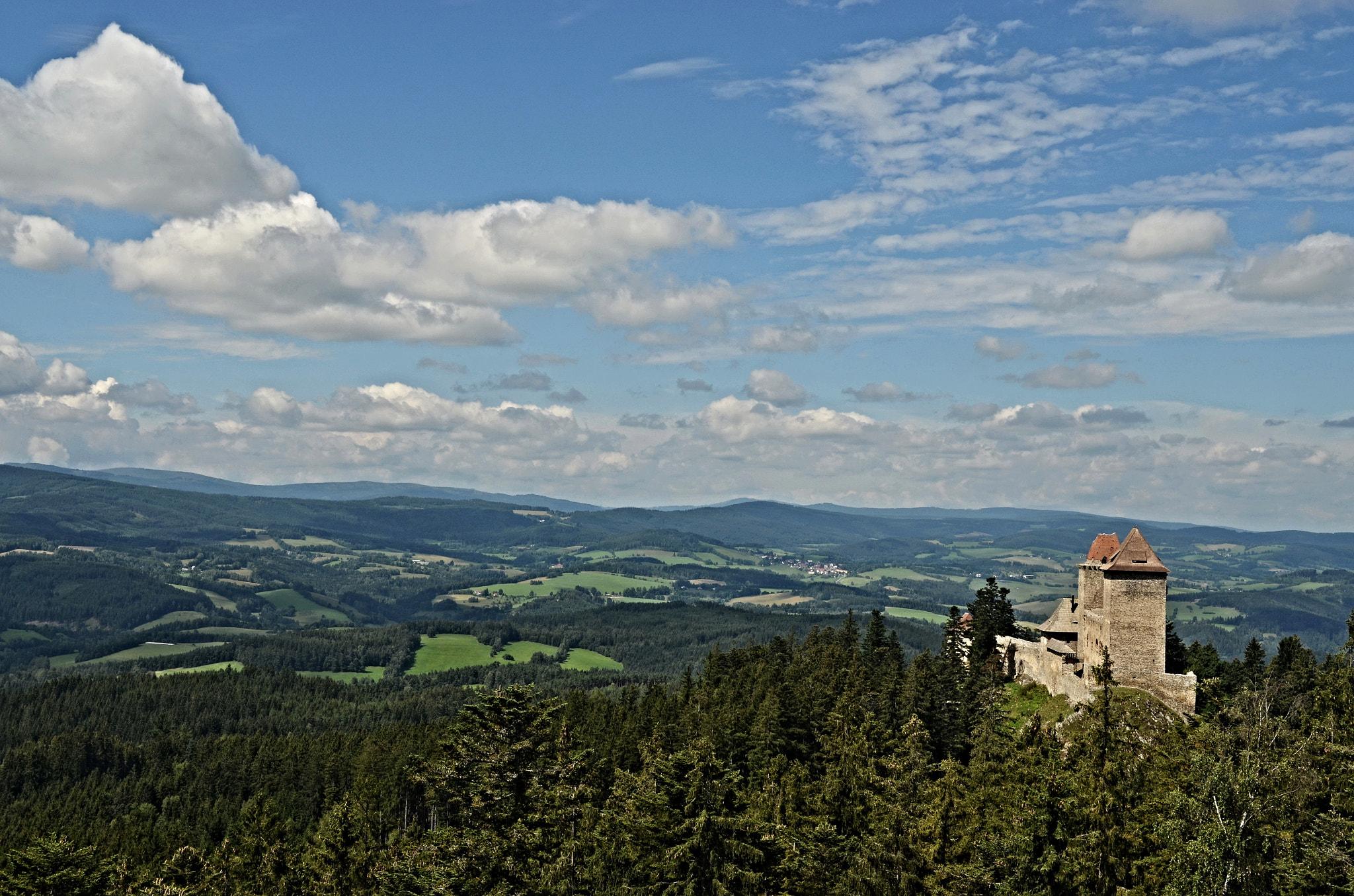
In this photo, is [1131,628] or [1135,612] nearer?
[1131,628]

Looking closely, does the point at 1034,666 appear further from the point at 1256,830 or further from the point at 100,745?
the point at 100,745

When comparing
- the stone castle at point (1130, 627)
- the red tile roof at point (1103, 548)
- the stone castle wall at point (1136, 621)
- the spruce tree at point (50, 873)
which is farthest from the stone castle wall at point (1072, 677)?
the spruce tree at point (50, 873)

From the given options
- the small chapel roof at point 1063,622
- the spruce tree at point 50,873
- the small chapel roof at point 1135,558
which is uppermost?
the small chapel roof at point 1135,558

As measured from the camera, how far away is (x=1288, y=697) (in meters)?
78.4

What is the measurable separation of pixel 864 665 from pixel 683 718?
21676 millimetres

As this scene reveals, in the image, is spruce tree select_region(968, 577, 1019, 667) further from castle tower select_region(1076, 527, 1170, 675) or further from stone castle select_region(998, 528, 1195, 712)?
castle tower select_region(1076, 527, 1170, 675)

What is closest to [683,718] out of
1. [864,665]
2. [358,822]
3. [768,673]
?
[768,673]

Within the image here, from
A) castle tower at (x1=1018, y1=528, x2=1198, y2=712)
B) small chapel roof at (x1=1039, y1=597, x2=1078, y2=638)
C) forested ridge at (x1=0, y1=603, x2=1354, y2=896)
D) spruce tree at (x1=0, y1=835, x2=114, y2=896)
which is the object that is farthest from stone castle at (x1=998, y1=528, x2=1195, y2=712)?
spruce tree at (x1=0, y1=835, x2=114, y2=896)

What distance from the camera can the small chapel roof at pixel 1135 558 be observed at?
234 ft

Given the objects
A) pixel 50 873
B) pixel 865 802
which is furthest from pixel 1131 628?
pixel 50 873

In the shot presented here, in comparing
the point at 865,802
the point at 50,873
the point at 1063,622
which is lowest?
the point at 50,873

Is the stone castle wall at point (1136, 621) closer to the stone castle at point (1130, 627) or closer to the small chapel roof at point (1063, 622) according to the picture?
the stone castle at point (1130, 627)

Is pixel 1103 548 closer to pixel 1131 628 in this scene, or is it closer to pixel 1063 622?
pixel 1131 628

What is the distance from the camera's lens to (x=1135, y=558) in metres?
72.0
